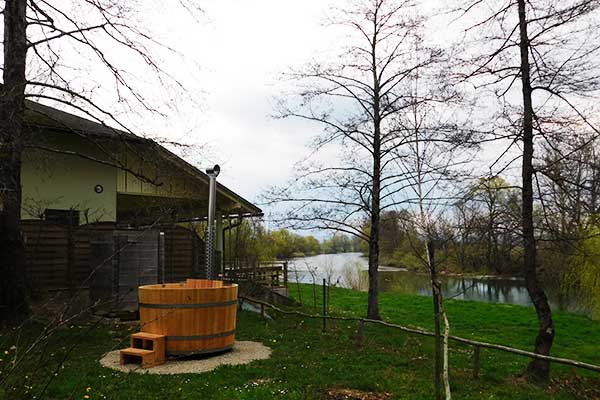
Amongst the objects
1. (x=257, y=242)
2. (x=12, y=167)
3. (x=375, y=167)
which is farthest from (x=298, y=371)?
(x=257, y=242)

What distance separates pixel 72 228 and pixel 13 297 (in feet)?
9.59

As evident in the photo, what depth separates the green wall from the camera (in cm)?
1254

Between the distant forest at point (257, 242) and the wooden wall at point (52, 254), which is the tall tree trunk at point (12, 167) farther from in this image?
the distant forest at point (257, 242)

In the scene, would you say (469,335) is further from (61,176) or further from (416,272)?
(416,272)

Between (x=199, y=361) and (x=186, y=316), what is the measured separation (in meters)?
0.68

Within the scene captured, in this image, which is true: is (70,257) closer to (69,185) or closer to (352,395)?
(69,185)

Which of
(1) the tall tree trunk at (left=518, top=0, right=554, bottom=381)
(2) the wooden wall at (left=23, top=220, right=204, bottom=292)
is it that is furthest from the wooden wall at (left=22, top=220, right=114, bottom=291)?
(1) the tall tree trunk at (left=518, top=0, right=554, bottom=381)

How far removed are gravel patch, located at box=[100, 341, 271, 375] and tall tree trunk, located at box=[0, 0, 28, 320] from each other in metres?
2.21

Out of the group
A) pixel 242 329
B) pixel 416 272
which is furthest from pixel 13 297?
pixel 416 272

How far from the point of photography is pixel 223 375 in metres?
6.71

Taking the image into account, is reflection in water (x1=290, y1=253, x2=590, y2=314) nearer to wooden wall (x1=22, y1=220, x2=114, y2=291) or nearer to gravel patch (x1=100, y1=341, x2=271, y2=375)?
wooden wall (x1=22, y1=220, x2=114, y2=291)

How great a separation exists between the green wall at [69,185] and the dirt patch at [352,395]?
349 inches

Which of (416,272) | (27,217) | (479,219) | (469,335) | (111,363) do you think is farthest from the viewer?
(416,272)

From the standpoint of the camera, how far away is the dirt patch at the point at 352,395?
5.89 m
